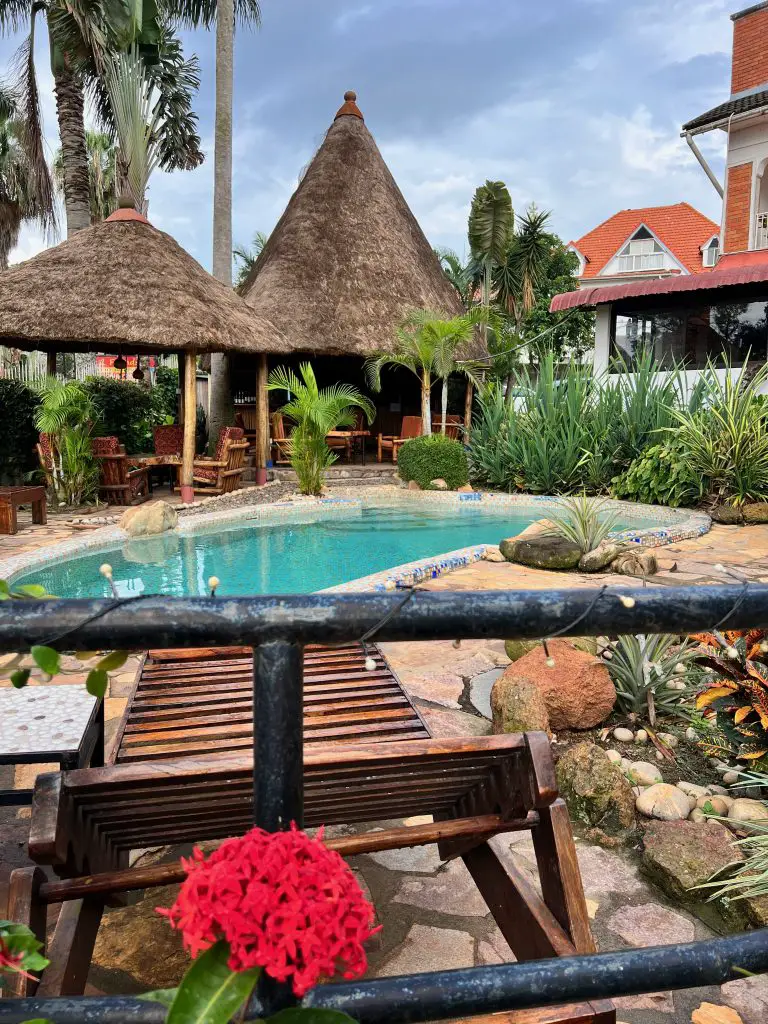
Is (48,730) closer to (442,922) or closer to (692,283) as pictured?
(442,922)

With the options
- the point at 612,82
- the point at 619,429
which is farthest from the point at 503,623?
the point at 612,82

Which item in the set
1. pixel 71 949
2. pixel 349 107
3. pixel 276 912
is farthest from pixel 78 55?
pixel 276 912

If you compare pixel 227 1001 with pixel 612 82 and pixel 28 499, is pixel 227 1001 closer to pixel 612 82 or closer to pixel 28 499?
pixel 28 499

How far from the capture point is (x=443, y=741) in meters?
1.68

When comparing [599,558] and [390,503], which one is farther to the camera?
[390,503]

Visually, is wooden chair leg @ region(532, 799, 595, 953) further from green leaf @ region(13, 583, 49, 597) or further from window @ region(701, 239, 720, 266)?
window @ region(701, 239, 720, 266)

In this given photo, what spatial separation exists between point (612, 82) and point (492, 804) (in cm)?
1796

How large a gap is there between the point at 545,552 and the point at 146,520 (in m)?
4.29

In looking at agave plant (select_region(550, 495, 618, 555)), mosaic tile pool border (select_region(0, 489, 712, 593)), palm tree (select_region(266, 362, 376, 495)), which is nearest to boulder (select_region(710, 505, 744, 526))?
mosaic tile pool border (select_region(0, 489, 712, 593))

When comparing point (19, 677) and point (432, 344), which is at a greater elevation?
point (432, 344)

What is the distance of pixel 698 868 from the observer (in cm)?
217

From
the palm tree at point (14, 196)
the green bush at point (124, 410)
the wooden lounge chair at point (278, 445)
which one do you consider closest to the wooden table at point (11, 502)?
the green bush at point (124, 410)

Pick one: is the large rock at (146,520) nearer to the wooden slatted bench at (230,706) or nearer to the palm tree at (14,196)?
the wooden slatted bench at (230,706)

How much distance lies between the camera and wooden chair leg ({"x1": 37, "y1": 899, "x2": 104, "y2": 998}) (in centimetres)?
132
